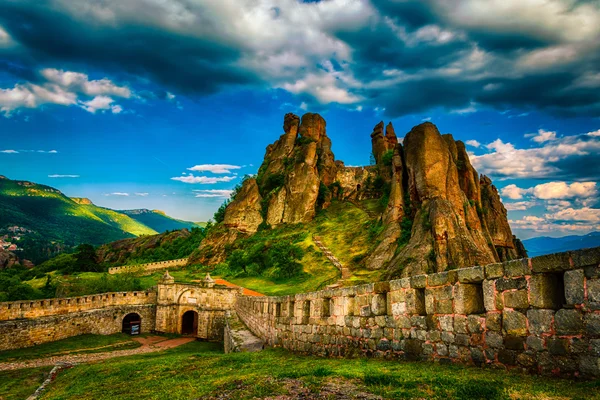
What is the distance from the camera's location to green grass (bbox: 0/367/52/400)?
643 inches

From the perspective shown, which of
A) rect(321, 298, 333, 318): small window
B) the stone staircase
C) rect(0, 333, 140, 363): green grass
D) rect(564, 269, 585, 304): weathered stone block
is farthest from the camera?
the stone staircase

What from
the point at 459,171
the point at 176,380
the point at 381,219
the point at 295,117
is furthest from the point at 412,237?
the point at 295,117

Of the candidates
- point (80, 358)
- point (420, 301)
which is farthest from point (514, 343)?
point (80, 358)

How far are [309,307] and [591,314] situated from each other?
27.0ft

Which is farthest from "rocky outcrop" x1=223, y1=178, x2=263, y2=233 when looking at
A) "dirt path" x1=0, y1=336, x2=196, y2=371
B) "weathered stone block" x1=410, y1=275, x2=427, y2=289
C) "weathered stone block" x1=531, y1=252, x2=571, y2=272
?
"weathered stone block" x1=531, y1=252, x2=571, y2=272

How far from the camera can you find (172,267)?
69438 mm


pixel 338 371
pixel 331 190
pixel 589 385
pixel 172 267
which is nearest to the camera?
pixel 589 385

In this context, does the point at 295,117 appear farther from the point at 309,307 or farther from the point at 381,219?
the point at 309,307

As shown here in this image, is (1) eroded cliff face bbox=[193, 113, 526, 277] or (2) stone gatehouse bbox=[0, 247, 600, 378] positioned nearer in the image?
(2) stone gatehouse bbox=[0, 247, 600, 378]

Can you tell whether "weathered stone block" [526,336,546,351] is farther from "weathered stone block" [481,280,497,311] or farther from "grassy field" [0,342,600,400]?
"weathered stone block" [481,280,497,311]

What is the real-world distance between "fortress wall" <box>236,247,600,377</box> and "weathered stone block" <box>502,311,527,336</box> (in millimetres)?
14

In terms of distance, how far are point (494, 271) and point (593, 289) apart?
55.3 inches

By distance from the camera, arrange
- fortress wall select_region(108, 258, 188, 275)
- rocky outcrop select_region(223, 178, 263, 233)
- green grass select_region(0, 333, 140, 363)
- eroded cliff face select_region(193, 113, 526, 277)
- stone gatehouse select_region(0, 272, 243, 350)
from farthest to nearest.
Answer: rocky outcrop select_region(223, 178, 263, 233) < fortress wall select_region(108, 258, 188, 275) < eroded cliff face select_region(193, 113, 526, 277) < stone gatehouse select_region(0, 272, 243, 350) < green grass select_region(0, 333, 140, 363)

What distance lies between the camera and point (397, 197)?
173 feet
